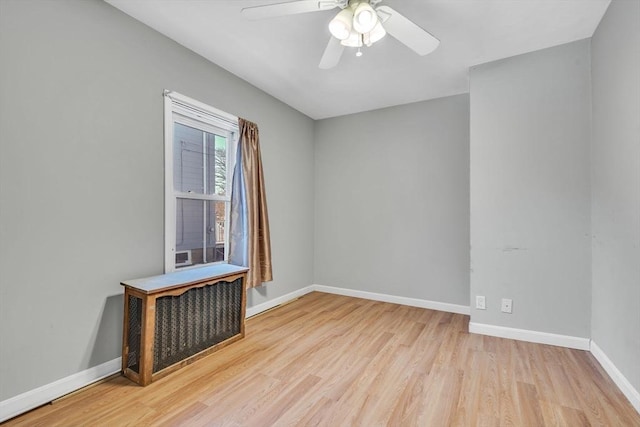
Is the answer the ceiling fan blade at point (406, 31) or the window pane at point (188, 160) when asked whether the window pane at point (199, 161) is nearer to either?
the window pane at point (188, 160)

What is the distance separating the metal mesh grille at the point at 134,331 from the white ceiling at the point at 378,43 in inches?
81.3

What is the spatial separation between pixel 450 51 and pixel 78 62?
282 cm

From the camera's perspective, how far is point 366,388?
6.14 feet

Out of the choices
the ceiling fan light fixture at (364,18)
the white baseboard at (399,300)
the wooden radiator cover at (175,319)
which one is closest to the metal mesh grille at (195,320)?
the wooden radiator cover at (175,319)

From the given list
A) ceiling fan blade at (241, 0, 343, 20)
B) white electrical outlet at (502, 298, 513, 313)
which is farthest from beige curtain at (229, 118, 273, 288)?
white electrical outlet at (502, 298, 513, 313)

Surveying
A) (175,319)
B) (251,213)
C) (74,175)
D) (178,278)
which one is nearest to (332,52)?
(251,213)

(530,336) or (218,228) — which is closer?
(530,336)

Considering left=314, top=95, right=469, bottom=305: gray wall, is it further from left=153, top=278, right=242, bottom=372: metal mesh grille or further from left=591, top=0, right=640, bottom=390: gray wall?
left=153, top=278, right=242, bottom=372: metal mesh grille

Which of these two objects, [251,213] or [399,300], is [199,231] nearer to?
[251,213]

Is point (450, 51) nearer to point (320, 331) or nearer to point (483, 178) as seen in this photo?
point (483, 178)

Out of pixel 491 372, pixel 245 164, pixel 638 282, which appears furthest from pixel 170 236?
pixel 638 282

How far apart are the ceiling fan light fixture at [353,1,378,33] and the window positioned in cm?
164

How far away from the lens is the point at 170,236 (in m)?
2.37

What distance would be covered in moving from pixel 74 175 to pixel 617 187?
11.6 ft
